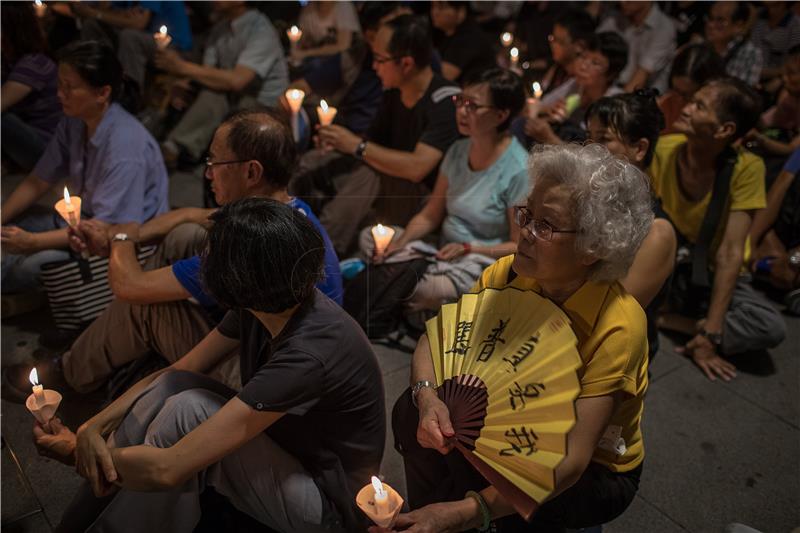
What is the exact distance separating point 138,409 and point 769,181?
150 inches

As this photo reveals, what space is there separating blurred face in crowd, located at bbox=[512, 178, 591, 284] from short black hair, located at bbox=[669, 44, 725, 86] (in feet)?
8.47

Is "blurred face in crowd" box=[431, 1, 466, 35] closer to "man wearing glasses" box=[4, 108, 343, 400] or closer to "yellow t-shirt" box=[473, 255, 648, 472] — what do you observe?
"man wearing glasses" box=[4, 108, 343, 400]

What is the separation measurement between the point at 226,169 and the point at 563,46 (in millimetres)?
2874

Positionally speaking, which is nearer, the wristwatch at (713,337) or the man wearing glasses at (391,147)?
the wristwatch at (713,337)

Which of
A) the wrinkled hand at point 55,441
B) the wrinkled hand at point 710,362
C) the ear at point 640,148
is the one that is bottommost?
the wrinkled hand at point 710,362

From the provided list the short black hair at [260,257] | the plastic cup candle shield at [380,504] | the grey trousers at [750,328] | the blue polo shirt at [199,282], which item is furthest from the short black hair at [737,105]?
the plastic cup candle shield at [380,504]

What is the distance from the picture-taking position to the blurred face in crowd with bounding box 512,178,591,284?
67.2 inches

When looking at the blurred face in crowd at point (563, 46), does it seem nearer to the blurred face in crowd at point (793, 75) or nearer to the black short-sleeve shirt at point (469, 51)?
the black short-sleeve shirt at point (469, 51)

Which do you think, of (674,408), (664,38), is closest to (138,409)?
(674,408)

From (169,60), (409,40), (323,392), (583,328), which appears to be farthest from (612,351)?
(169,60)

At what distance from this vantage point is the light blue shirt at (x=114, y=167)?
309 cm

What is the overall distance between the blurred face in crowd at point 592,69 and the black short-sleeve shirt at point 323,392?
2827 mm

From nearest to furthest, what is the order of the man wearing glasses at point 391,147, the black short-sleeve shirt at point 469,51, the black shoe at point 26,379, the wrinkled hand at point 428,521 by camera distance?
the wrinkled hand at point 428,521 → the black shoe at point 26,379 → the man wearing glasses at point 391,147 → the black short-sleeve shirt at point 469,51

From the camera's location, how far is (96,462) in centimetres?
185
